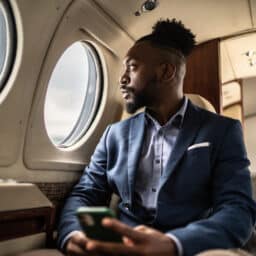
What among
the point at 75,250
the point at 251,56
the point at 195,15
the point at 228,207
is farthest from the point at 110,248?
the point at 251,56

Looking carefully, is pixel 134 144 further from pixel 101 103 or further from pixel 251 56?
pixel 251 56

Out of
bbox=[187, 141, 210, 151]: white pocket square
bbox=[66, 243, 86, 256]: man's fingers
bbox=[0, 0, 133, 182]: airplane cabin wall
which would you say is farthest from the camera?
bbox=[0, 0, 133, 182]: airplane cabin wall

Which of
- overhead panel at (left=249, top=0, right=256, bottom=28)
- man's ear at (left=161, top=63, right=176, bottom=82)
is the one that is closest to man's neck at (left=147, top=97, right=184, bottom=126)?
man's ear at (left=161, top=63, right=176, bottom=82)

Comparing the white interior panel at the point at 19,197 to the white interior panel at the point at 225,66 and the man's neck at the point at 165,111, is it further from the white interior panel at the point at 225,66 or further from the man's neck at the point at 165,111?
the white interior panel at the point at 225,66

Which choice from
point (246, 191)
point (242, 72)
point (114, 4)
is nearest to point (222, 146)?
point (246, 191)

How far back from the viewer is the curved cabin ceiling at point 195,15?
212 centimetres

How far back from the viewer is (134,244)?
39.9 inches

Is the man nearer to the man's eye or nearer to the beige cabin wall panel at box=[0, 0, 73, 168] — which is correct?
the man's eye

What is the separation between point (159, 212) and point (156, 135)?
1.22 feet

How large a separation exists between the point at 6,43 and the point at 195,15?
1309 mm

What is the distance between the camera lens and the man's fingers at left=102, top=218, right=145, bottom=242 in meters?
0.90

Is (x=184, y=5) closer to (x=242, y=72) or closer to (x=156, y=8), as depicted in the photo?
(x=156, y=8)

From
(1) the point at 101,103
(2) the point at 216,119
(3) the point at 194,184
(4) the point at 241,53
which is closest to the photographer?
(3) the point at 194,184

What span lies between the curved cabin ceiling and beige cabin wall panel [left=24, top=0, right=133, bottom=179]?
0.23 ft
